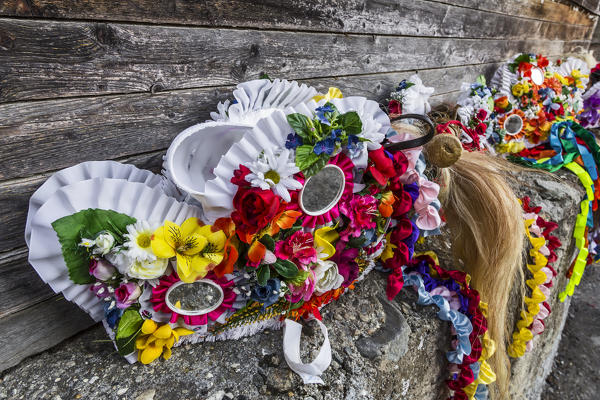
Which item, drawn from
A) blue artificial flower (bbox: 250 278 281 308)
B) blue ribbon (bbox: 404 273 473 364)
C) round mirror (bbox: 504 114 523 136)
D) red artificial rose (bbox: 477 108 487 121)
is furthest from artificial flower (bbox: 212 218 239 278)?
round mirror (bbox: 504 114 523 136)

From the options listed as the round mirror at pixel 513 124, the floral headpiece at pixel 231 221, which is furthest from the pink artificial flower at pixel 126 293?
the round mirror at pixel 513 124

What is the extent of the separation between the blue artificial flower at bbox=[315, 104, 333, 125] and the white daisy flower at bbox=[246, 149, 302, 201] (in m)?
0.13

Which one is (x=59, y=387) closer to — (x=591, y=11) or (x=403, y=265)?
(x=403, y=265)

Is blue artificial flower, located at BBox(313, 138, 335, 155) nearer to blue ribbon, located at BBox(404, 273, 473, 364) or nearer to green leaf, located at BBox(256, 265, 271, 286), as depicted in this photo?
green leaf, located at BBox(256, 265, 271, 286)

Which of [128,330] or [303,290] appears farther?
[303,290]

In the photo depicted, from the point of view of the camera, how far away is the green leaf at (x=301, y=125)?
0.94 meters

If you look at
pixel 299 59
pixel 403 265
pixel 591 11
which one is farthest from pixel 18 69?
pixel 591 11

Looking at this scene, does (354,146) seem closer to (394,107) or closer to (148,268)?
(148,268)

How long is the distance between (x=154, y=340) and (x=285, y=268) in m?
0.38

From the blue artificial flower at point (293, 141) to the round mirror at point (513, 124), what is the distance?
190cm

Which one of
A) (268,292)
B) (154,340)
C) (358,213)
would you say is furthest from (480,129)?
(154,340)

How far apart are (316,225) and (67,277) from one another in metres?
0.62

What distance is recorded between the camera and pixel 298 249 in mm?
1045

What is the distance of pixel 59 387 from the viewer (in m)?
0.96
